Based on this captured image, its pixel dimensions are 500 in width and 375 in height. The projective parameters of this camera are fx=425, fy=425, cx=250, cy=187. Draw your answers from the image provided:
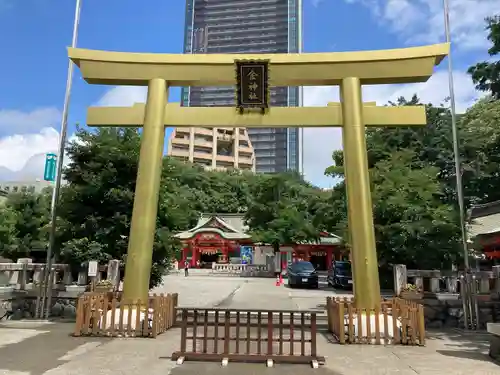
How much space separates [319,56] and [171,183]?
6.80 m

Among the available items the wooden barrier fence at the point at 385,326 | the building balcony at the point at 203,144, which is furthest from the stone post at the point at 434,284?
the building balcony at the point at 203,144

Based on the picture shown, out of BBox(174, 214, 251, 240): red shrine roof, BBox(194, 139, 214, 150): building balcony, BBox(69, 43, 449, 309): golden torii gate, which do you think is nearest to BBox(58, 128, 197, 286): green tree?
BBox(69, 43, 449, 309): golden torii gate

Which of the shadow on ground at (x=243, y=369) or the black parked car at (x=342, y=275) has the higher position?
the black parked car at (x=342, y=275)

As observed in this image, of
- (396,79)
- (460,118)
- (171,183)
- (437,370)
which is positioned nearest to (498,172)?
(460,118)

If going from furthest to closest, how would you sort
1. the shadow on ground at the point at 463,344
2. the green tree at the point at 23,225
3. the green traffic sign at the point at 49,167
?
the green tree at the point at 23,225, the green traffic sign at the point at 49,167, the shadow on ground at the point at 463,344

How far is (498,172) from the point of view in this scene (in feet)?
73.2

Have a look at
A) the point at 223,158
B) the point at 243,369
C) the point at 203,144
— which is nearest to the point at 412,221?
the point at 243,369

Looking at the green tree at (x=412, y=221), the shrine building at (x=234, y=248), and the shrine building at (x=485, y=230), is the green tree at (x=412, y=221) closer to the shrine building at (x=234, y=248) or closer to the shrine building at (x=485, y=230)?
the shrine building at (x=485, y=230)

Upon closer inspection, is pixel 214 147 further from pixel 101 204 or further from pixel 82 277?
pixel 82 277

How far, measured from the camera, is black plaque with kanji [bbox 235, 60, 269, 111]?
994 centimetres

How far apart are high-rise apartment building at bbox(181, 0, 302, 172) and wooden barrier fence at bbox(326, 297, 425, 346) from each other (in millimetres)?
90104

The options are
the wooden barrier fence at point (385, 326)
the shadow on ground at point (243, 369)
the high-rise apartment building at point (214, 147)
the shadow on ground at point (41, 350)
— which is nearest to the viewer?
the shadow on ground at point (243, 369)

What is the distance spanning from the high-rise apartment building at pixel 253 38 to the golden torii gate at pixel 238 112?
290 ft

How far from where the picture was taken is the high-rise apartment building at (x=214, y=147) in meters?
85.1
